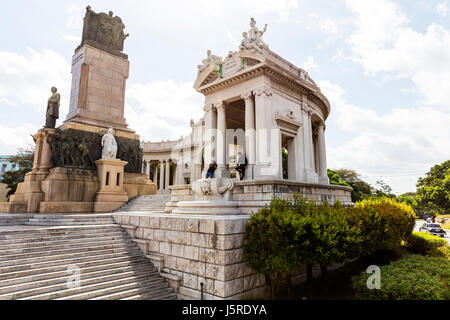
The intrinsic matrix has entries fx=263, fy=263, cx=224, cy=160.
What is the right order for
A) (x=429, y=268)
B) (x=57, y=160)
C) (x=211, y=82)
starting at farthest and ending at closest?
(x=211, y=82) → (x=57, y=160) → (x=429, y=268)

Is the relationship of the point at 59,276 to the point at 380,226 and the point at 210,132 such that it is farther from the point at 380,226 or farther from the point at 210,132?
the point at 210,132

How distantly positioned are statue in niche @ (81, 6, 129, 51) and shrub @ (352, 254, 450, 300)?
23.9 m

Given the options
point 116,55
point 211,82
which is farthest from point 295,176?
point 116,55

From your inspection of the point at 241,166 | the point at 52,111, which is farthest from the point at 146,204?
the point at 52,111

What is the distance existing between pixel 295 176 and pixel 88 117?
16.3 meters

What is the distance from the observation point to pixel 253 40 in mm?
19609

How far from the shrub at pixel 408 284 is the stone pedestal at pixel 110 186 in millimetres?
15502

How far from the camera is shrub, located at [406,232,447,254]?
45.2 feet

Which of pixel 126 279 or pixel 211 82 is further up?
pixel 211 82

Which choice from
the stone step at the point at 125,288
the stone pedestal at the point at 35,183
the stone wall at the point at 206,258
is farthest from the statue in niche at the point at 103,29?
the stone step at the point at 125,288

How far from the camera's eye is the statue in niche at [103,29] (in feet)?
71.0

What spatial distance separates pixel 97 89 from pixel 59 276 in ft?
55.7
